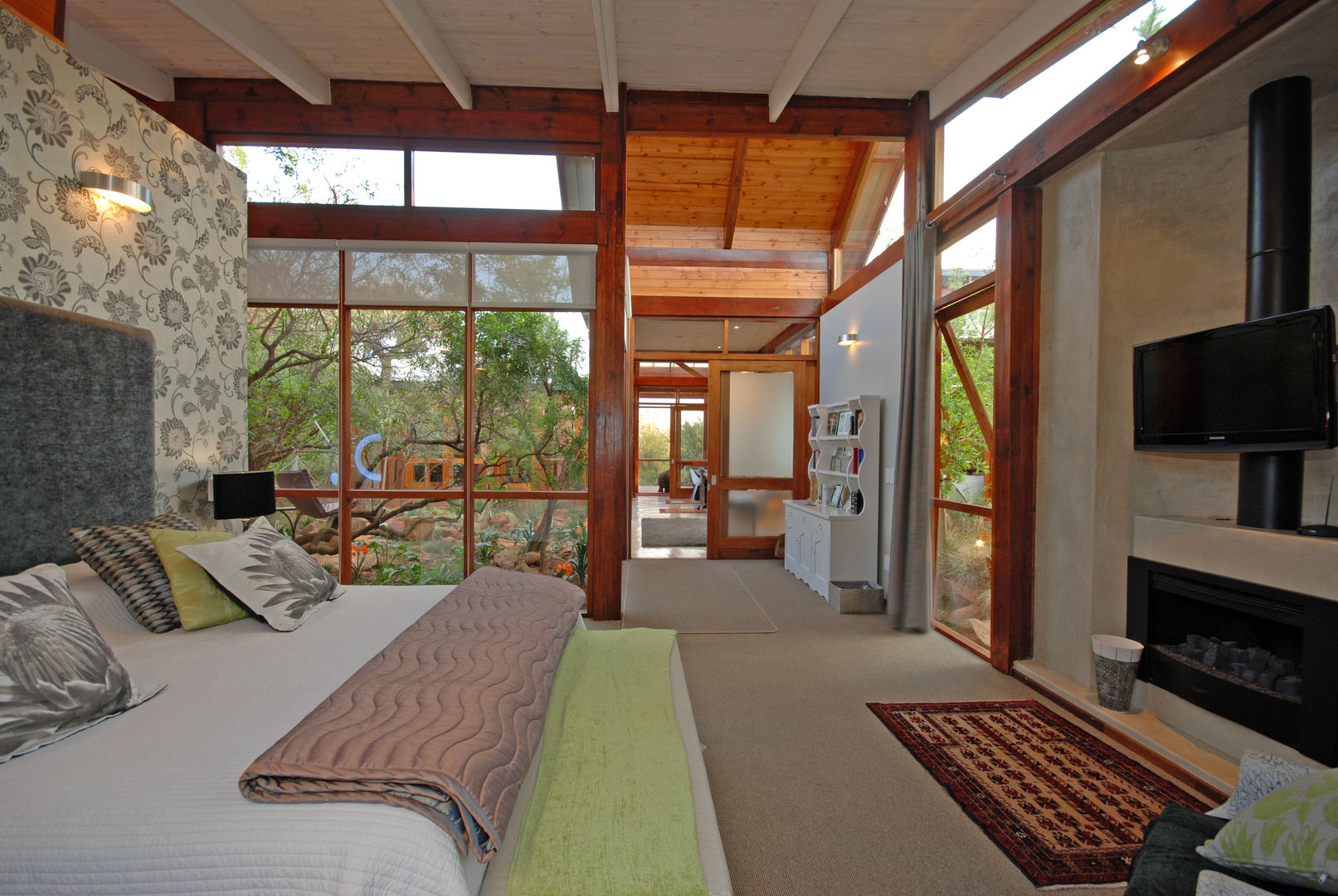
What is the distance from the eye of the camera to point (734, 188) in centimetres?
605

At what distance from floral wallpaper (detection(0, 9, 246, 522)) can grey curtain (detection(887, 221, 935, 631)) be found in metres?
4.07

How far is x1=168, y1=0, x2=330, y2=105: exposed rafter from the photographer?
3.31m

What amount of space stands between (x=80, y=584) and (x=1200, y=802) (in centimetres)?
407

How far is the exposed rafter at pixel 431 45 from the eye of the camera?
3.33 metres

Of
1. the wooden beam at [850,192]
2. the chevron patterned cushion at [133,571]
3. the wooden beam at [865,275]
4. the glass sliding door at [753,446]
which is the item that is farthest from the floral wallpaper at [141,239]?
the wooden beam at [850,192]

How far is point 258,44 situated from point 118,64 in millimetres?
1239

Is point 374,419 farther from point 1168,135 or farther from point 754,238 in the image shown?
point 1168,135

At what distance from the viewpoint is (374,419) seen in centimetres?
461

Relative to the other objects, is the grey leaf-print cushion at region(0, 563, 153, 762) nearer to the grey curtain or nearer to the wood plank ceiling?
the grey curtain

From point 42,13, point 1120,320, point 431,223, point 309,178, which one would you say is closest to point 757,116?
point 431,223

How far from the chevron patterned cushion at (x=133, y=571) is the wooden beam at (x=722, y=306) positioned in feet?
16.2

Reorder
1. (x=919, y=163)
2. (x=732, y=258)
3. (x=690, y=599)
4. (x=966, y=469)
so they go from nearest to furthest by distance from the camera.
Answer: (x=966, y=469) → (x=919, y=163) → (x=690, y=599) → (x=732, y=258)

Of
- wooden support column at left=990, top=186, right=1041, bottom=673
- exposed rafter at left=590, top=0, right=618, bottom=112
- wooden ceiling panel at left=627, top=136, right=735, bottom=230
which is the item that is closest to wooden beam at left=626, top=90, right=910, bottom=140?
exposed rafter at left=590, top=0, right=618, bottom=112

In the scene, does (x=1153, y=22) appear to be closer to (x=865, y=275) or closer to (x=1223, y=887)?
(x=865, y=275)
